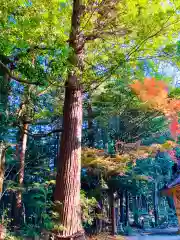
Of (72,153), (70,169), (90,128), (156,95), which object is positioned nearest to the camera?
(70,169)

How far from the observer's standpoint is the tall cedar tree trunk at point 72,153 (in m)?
3.99

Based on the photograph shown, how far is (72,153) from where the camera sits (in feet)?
14.3

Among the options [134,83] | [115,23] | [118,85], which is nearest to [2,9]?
[115,23]

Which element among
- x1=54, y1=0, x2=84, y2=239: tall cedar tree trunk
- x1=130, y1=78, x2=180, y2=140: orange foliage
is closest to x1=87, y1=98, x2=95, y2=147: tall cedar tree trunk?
x1=130, y1=78, x2=180, y2=140: orange foliage

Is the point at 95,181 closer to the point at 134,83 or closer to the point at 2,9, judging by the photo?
the point at 134,83

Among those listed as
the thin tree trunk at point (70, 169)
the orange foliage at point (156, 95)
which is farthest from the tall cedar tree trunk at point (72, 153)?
the orange foliage at point (156, 95)

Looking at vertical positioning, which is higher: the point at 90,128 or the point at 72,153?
the point at 90,128

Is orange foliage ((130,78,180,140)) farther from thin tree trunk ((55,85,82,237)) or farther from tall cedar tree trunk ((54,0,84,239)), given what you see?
thin tree trunk ((55,85,82,237))

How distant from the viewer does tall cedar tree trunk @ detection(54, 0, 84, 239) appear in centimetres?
399

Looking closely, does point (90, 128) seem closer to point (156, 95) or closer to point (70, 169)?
point (156, 95)

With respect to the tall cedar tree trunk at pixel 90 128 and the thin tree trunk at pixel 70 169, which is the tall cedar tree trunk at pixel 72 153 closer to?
the thin tree trunk at pixel 70 169

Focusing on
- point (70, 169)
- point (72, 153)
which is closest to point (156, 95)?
point (72, 153)

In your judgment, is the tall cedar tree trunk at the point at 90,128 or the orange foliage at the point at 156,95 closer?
the orange foliage at the point at 156,95

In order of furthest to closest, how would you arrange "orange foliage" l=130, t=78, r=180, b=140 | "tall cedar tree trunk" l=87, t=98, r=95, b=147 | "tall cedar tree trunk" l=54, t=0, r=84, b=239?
"tall cedar tree trunk" l=87, t=98, r=95, b=147 → "orange foliage" l=130, t=78, r=180, b=140 → "tall cedar tree trunk" l=54, t=0, r=84, b=239
